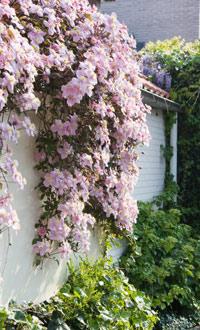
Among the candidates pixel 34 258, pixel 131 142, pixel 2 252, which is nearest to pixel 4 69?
pixel 2 252

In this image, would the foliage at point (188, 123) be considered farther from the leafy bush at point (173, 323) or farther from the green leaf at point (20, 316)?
the green leaf at point (20, 316)

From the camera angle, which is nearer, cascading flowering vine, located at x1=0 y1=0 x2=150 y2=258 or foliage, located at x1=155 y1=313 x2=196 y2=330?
cascading flowering vine, located at x1=0 y1=0 x2=150 y2=258

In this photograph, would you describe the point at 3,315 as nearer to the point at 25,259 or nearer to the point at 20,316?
the point at 20,316

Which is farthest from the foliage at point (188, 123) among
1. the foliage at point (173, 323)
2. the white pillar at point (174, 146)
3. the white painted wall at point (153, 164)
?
the foliage at point (173, 323)

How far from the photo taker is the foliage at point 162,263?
16.4ft

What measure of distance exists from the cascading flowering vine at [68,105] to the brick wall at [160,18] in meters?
10.4

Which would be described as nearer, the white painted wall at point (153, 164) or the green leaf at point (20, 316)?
the green leaf at point (20, 316)

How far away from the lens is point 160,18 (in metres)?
13.7

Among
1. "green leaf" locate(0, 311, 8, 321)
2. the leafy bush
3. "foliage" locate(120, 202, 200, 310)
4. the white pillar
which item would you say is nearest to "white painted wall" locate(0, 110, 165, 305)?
"green leaf" locate(0, 311, 8, 321)

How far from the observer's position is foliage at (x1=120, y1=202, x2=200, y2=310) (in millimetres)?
4988

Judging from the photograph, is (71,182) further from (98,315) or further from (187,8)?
(187,8)

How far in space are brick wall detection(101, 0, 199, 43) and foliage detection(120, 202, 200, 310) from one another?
9.15 m

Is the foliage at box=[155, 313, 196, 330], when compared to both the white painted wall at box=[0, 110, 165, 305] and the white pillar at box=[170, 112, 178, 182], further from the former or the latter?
the white pillar at box=[170, 112, 178, 182]

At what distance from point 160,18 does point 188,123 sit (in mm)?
7074
